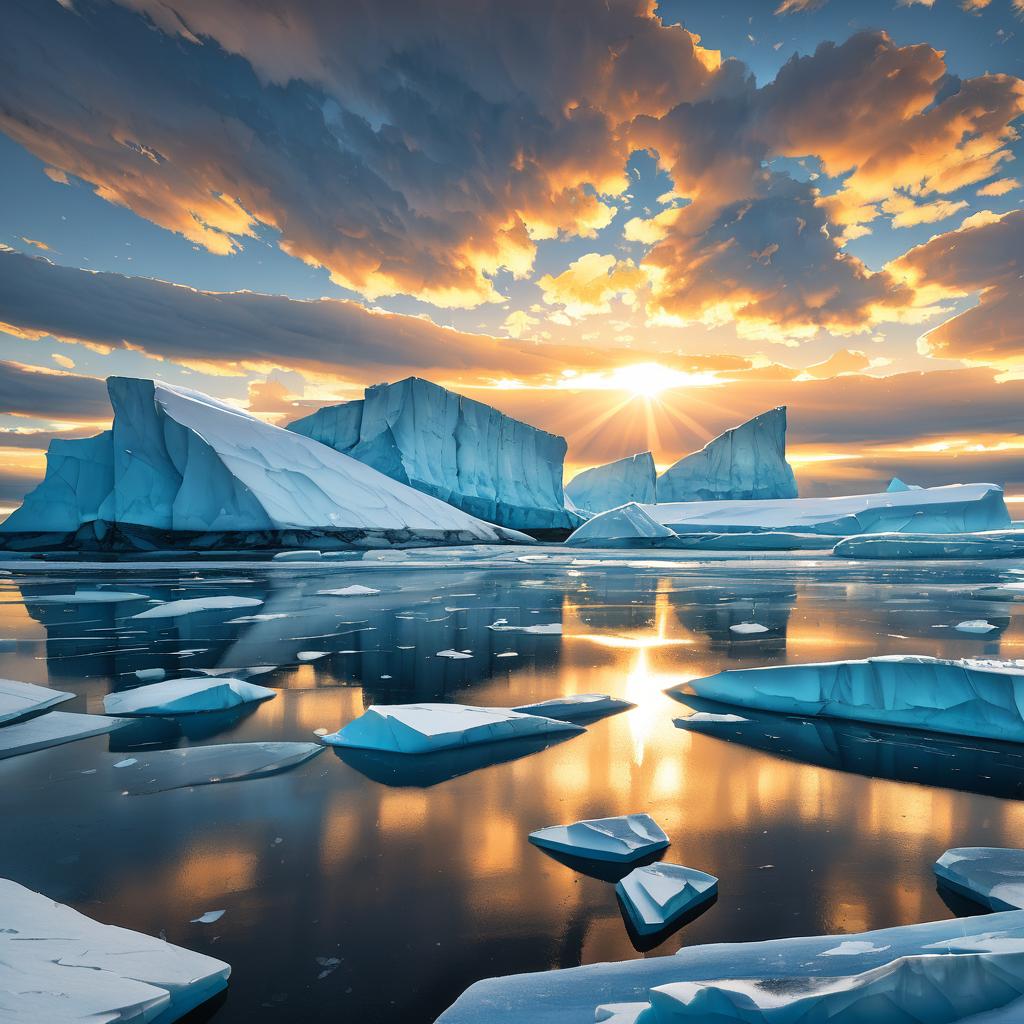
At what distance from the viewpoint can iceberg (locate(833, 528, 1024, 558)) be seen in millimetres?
19047

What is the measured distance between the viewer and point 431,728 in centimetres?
271

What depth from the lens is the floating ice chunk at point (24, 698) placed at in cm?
311

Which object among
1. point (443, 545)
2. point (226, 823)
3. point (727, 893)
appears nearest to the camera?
point (727, 893)

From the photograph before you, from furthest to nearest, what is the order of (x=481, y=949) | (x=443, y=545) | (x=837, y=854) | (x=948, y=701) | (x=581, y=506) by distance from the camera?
(x=581, y=506) < (x=443, y=545) < (x=948, y=701) < (x=837, y=854) < (x=481, y=949)

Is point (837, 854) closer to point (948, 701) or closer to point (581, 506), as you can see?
point (948, 701)

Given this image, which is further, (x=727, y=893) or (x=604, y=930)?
(x=727, y=893)

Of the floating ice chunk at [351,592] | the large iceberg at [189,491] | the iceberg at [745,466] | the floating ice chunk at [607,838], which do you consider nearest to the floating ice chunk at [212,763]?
the floating ice chunk at [607,838]

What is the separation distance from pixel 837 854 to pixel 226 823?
197 centimetres

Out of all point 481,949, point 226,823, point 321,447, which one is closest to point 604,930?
point 481,949

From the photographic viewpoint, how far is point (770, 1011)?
3.19ft

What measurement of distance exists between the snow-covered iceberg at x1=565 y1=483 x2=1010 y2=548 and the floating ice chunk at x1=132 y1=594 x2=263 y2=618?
757 inches

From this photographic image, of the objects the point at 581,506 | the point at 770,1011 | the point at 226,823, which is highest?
the point at 581,506

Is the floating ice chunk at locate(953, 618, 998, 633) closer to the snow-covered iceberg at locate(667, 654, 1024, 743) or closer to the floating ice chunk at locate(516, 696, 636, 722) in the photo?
the snow-covered iceberg at locate(667, 654, 1024, 743)

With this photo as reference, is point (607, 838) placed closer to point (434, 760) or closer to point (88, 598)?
point (434, 760)
